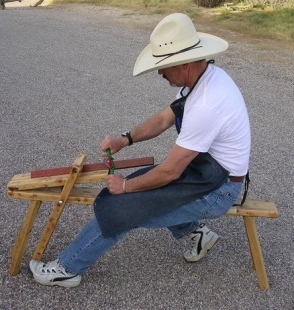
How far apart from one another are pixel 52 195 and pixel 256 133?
3.33 metres

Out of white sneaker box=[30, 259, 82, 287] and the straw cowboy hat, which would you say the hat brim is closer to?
the straw cowboy hat

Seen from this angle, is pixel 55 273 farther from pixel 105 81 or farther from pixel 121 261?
pixel 105 81

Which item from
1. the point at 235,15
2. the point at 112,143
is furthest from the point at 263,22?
the point at 112,143

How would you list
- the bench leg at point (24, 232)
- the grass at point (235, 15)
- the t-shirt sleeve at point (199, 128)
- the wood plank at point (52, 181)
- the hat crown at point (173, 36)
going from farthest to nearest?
the grass at point (235, 15), the bench leg at point (24, 232), the wood plank at point (52, 181), the hat crown at point (173, 36), the t-shirt sleeve at point (199, 128)

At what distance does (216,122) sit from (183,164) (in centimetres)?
25

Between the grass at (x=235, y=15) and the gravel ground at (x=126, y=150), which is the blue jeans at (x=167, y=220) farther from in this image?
the grass at (x=235, y=15)

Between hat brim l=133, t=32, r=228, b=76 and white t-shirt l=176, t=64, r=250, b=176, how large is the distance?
0.34 ft

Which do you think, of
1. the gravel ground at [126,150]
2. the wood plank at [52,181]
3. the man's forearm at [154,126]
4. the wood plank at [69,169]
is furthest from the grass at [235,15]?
the wood plank at [52,181]

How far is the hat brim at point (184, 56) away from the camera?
8.57 ft

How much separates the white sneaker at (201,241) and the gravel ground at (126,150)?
8 centimetres

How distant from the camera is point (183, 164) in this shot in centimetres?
262

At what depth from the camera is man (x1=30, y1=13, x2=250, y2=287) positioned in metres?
2.60

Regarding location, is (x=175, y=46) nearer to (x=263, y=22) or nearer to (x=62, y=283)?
(x=62, y=283)

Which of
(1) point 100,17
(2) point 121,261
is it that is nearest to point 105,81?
(2) point 121,261
